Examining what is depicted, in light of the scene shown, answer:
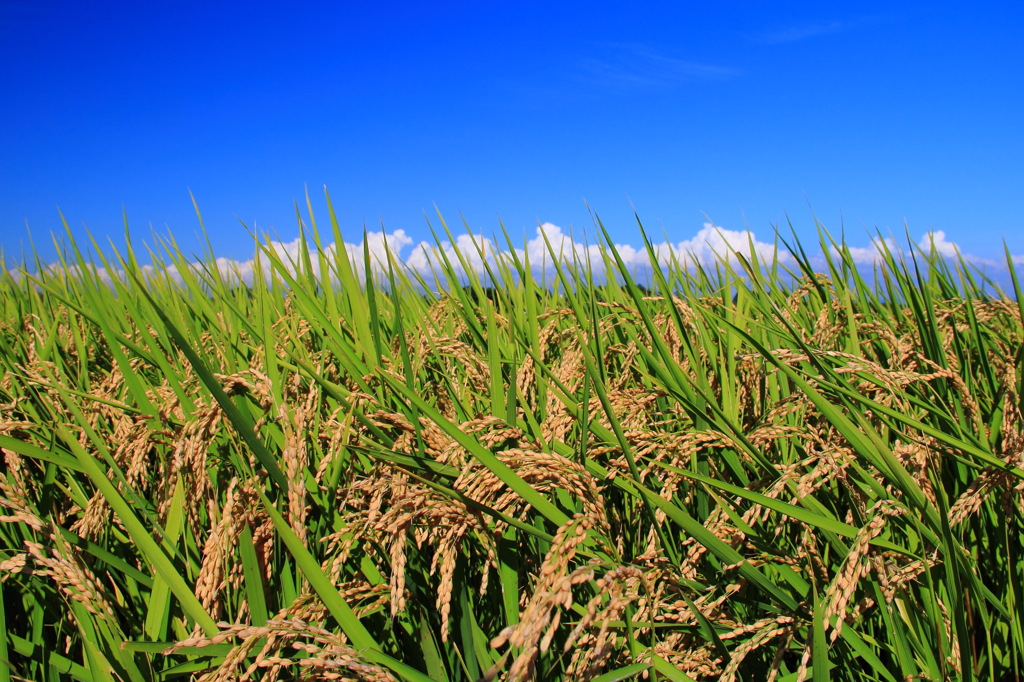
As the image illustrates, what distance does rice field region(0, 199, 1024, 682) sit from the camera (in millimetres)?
946

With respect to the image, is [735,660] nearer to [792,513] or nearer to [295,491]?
[792,513]

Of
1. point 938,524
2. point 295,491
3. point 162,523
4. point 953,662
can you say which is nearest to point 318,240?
point 162,523

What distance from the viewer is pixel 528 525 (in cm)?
99

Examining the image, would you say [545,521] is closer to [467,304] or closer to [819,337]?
[467,304]

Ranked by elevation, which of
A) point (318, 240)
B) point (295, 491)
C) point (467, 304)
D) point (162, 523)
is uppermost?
point (318, 240)

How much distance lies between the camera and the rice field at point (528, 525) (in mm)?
946

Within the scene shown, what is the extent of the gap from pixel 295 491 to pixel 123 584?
739 mm

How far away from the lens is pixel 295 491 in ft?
3.16

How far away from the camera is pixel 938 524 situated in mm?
969

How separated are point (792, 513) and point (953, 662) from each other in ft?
1.71

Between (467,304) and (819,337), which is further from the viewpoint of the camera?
(467,304)

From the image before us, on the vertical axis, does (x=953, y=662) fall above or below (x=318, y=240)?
below

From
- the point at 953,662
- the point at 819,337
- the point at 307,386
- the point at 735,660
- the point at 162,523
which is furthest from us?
the point at 819,337

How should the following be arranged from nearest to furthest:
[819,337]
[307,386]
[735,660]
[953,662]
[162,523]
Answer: [735,660] < [953,662] < [162,523] < [307,386] < [819,337]
